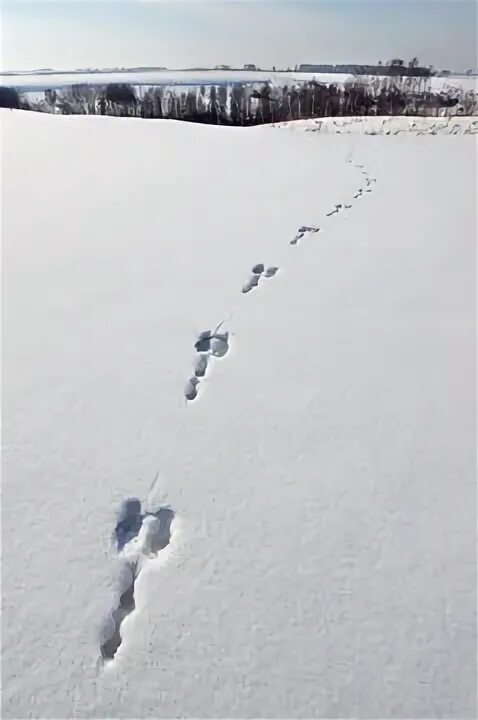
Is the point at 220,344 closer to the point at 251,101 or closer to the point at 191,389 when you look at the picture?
the point at 191,389

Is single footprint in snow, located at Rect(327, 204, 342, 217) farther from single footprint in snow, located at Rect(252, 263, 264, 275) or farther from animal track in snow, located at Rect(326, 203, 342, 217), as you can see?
single footprint in snow, located at Rect(252, 263, 264, 275)

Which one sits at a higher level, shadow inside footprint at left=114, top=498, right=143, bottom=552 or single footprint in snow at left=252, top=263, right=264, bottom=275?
single footprint in snow at left=252, top=263, right=264, bottom=275

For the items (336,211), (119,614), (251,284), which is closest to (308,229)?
(336,211)

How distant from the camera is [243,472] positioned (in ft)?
5.22

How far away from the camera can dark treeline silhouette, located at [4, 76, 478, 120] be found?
74.6ft

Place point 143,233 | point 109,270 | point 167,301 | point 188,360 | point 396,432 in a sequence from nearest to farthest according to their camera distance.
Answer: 1. point 396,432
2. point 188,360
3. point 167,301
4. point 109,270
5. point 143,233

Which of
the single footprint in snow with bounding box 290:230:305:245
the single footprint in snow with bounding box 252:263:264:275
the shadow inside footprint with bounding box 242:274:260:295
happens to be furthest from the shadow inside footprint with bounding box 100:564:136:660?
the single footprint in snow with bounding box 290:230:305:245

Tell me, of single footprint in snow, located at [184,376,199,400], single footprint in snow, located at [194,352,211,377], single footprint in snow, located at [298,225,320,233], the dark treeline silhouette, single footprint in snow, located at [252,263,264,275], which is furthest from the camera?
the dark treeline silhouette

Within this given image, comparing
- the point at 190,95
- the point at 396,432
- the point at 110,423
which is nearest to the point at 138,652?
the point at 110,423

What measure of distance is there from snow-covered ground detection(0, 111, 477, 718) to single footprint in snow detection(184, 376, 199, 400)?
0.09 feet

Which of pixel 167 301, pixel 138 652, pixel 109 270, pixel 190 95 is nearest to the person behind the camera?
pixel 138 652

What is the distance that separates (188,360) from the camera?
2.14 m

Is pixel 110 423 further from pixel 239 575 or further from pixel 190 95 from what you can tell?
pixel 190 95

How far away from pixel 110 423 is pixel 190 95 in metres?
25.2
